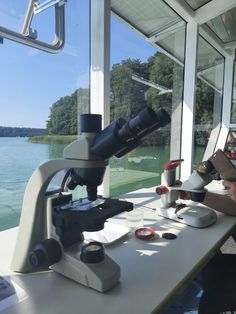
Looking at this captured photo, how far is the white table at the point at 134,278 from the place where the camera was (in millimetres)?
666

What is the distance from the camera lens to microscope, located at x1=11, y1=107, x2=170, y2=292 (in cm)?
74

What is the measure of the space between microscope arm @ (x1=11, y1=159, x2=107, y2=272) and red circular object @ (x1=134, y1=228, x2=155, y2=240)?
44 cm

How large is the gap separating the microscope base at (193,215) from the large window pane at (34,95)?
2.15ft

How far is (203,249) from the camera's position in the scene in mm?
991

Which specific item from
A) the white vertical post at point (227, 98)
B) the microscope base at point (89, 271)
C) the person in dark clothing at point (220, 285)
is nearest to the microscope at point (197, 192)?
the person in dark clothing at point (220, 285)

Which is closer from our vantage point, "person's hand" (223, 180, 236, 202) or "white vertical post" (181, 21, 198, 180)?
"person's hand" (223, 180, 236, 202)

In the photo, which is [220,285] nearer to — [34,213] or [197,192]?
[197,192]

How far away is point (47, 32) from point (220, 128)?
11.7 ft

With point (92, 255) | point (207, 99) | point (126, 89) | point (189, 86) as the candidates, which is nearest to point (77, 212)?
→ point (92, 255)

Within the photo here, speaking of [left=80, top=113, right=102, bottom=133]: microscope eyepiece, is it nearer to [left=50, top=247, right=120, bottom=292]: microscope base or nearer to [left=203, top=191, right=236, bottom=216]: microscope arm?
[left=50, top=247, right=120, bottom=292]: microscope base

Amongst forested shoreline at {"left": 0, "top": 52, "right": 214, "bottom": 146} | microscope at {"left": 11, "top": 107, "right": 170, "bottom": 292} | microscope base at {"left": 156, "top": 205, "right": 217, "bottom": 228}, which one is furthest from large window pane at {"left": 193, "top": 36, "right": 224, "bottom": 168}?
microscope at {"left": 11, "top": 107, "right": 170, "bottom": 292}

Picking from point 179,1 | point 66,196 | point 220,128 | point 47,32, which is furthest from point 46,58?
point 220,128

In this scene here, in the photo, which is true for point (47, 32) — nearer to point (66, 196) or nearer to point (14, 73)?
point (14, 73)

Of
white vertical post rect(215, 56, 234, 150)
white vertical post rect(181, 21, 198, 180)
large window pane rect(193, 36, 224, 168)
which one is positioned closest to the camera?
white vertical post rect(181, 21, 198, 180)
